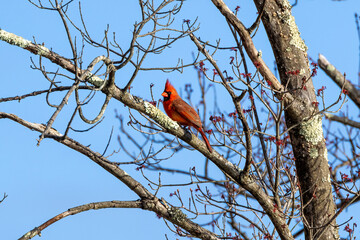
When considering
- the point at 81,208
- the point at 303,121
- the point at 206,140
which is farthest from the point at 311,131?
the point at 81,208

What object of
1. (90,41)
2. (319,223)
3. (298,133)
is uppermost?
(90,41)

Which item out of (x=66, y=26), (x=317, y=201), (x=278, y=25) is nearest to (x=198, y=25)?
(x=278, y=25)

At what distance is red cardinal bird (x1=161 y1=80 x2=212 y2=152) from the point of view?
201 inches

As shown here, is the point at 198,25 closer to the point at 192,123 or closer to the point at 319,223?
the point at 192,123

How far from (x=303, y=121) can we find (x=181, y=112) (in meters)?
1.21

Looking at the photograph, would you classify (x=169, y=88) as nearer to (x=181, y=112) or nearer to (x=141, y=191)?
(x=181, y=112)

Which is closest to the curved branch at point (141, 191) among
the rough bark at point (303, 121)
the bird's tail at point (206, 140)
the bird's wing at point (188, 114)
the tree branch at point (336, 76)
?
the bird's tail at point (206, 140)

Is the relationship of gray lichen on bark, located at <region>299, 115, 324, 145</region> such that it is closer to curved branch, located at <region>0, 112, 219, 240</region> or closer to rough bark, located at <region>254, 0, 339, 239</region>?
rough bark, located at <region>254, 0, 339, 239</region>

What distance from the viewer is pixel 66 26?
3492 mm

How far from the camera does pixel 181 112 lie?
5.19 metres

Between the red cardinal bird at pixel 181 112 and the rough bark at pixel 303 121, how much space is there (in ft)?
2.94

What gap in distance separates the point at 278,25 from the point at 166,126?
165 centimetres

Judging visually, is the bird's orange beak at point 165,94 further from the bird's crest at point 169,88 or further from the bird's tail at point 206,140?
the bird's tail at point 206,140

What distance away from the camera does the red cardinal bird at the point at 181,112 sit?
5117 mm
